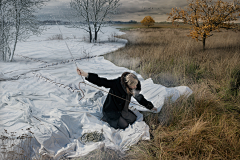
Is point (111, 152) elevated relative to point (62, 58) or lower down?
lower down

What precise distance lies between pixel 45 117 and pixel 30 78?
132cm

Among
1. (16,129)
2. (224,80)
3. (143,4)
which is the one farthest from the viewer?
(143,4)

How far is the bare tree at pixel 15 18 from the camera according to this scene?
304 centimetres

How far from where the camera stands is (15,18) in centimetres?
320

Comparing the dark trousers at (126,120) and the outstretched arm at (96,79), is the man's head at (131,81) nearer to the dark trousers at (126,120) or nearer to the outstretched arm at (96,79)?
the outstretched arm at (96,79)

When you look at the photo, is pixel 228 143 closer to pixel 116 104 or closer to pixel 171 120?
pixel 171 120

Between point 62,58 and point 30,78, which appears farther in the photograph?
point 62,58

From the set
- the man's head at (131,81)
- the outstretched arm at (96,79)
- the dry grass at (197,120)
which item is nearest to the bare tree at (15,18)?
the dry grass at (197,120)

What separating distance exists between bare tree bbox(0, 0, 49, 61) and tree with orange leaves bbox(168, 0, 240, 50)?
3.09 metres

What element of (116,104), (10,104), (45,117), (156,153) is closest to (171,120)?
(156,153)

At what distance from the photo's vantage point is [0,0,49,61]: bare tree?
304 cm

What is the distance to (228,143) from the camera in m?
1.23

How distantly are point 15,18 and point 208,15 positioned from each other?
4109mm

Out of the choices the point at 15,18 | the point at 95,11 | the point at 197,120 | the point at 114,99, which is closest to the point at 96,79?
the point at 114,99
